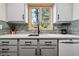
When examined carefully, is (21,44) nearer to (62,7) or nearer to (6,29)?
(6,29)

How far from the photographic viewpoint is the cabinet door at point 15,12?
3676 mm

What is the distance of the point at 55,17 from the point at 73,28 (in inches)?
20.8

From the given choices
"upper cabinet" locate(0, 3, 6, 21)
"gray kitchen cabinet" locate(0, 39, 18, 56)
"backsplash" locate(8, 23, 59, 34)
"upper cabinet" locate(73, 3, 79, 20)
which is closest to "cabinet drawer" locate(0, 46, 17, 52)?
"gray kitchen cabinet" locate(0, 39, 18, 56)

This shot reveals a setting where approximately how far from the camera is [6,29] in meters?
3.91

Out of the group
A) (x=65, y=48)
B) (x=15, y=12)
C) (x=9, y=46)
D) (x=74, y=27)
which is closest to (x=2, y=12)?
(x=15, y=12)

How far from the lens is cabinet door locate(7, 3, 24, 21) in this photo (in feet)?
12.1

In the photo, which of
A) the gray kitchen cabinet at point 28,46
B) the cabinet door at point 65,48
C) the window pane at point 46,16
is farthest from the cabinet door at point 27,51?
the window pane at point 46,16

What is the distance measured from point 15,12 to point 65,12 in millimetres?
1152

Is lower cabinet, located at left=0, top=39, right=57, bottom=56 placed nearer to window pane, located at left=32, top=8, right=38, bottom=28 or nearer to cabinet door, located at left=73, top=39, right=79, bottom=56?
cabinet door, located at left=73, top=39, right=79, bottom=56

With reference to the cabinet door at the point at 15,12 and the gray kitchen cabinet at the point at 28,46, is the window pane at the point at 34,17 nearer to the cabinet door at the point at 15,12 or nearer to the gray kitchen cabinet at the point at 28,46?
the cabinet door at the point at 15,12

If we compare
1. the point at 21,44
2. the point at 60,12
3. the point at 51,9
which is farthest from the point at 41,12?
the point at 21,44

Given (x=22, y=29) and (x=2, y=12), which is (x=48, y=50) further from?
(x=2, y=12)

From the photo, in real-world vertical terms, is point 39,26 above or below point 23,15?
below

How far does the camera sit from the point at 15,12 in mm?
3707
